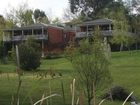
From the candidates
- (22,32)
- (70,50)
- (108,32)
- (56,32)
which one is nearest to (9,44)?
(22,32)

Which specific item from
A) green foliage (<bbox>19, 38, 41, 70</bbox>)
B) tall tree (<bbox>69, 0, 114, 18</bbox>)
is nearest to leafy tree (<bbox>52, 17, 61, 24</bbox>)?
tall tree (<bbox>69, 0, 114, 18</bbox>)

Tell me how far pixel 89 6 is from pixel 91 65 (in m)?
84.2

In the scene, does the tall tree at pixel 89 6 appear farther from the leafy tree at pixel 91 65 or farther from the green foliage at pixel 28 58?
the leafy tree at pixel 91 65

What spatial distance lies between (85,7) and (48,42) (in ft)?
83.9

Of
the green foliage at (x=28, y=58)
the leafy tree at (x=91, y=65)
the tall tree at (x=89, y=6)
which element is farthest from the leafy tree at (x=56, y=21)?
the leafy tree at (x=91, y=65)

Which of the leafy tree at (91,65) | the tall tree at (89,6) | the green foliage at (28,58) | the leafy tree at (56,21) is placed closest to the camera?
the leafy tree at (91,65)

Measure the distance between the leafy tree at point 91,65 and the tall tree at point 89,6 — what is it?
80.5 meters

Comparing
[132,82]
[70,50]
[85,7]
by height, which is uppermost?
[85,7]

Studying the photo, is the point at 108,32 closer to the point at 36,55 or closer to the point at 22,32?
the point at 22,32

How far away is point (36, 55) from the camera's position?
41562mm

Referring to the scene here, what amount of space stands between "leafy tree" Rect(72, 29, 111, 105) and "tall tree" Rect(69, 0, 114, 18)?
80478 mm

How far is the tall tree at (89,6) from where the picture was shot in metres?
97.9

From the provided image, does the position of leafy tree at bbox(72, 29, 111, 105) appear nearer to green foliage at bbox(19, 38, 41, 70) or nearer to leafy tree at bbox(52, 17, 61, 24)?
green foliage at bbox(19, 38, 41, 70)

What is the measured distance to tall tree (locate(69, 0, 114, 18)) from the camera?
9788 cm
